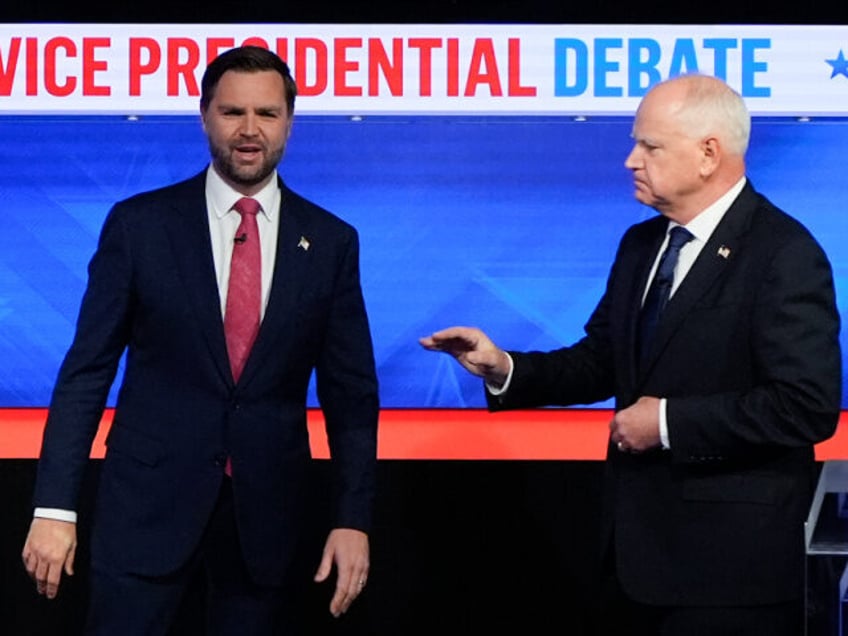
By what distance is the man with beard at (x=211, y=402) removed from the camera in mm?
2701

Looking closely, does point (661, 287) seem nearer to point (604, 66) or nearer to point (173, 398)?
point (173, 398)

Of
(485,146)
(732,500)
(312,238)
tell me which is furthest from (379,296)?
(732,500)

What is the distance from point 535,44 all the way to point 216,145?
1.42 m

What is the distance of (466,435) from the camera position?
405 cm

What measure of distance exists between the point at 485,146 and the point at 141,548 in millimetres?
1721

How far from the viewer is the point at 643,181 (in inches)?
109

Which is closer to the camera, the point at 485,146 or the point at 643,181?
the point at 643,181

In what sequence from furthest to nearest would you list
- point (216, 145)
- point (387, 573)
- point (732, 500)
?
point (387, 573), point (216, 145), point (732, 500)

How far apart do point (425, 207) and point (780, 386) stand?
168 cm

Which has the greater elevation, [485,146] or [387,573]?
[485,146]

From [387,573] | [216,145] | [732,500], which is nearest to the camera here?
[732,500]

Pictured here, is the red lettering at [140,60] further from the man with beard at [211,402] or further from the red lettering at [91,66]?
the man with beard at [211,402]

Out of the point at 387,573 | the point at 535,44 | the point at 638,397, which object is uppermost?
the point at 535,44
